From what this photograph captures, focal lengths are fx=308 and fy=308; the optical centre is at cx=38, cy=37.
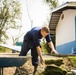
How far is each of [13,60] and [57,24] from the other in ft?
60.2

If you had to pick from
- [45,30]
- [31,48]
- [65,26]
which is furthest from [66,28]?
[45,30]

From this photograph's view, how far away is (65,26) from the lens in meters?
20.5

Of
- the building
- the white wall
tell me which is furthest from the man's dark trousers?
the white wall

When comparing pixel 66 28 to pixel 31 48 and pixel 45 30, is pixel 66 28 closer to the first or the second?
pixel 31 48

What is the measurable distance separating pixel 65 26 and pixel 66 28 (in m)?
0.40

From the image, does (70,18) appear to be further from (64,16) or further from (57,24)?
(57,24)

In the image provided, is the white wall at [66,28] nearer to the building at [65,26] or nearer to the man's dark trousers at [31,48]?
the building at [65,26]

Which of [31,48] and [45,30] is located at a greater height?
[45,30]

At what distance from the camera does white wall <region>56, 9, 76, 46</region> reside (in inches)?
726

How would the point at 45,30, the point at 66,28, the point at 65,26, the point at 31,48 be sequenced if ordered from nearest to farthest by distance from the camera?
the point at 45,30 < the point at 31,48 < the point at 66,28 < the point at 65,26

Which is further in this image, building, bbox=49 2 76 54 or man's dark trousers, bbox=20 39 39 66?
building, bbox=49 2 76 54

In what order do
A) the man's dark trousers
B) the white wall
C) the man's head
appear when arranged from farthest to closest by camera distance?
the white wall, the man's dark trousers, the man's head

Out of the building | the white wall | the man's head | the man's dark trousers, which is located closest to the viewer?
the man's head

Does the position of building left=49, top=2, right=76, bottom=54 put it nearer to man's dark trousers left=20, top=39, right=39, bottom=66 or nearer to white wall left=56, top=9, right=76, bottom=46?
white wall left=56, top=9, right=76, bottom=46
